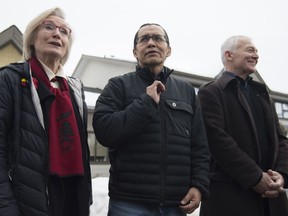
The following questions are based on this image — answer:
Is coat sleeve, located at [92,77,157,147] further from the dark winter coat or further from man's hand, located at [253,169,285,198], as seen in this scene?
man's hand, located at [253,169,285,198]

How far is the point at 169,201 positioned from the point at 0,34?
33.5 feet

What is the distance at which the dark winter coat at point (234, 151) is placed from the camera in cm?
305

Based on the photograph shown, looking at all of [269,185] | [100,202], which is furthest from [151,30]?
[100,202]

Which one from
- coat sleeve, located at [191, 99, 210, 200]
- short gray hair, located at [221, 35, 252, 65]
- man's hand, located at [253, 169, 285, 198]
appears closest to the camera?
coat sleeve, located at [191, 99, 210, 200]

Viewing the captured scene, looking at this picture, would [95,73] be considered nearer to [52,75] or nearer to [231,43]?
[231,43]

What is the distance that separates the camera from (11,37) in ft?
36.5

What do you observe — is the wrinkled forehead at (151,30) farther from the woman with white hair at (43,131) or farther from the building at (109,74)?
the building at (109,74)

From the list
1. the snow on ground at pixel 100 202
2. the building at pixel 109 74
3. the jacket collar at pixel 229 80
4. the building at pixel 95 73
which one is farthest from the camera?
the building at pixel 109 74

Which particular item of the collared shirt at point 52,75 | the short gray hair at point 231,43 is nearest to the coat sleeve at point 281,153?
the short gray hair at point 231,43

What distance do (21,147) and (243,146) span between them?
6.48 ft

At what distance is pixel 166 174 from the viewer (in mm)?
2504

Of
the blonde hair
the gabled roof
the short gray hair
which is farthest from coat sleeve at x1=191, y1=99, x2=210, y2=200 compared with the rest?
the gabled roof

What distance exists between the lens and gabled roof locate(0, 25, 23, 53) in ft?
36.0

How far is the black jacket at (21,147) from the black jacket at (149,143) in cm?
54
